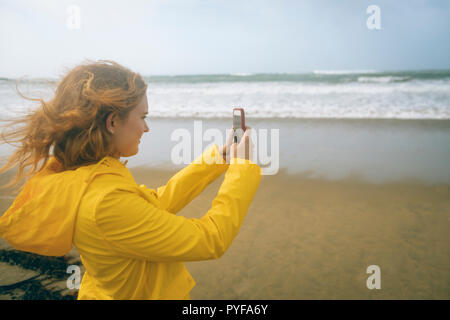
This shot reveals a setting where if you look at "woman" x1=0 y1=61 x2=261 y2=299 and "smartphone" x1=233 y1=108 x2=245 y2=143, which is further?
"smartphone" x1=233 y1=108 x2=245 y2=143

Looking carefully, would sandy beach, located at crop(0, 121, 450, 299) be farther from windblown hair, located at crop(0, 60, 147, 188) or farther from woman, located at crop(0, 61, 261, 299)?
windblown hair, located at crop(0, 60, 147, 188)

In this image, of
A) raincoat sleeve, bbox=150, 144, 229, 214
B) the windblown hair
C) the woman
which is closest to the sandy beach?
raincoat sleeve, bbox=150, 144, 229, 214

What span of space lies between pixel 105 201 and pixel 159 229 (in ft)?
0.64

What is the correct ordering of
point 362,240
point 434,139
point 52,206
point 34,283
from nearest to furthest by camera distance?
1. point 52,206
2. point 34,283
3. point 362,240
4. point 434,139

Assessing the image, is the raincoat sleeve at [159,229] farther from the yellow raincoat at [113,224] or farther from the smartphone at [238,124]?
the smartphone at [238,124]

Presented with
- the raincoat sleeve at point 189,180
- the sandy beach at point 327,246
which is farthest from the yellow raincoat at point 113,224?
the sandy beach at point 327,246

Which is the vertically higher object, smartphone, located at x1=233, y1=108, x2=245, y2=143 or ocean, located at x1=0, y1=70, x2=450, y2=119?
ocean, located at x1=0, y1=70, x2=450, y2=119

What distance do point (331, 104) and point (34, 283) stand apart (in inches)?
436

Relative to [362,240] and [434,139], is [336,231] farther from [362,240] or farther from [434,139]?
[434,139]

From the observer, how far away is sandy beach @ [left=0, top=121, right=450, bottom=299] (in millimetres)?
2607

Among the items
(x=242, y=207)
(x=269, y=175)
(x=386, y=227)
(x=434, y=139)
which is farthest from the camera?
(x=434, y=139)

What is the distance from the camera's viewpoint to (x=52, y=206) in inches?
39.8

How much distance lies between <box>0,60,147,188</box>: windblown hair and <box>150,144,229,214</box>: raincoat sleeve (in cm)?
43
